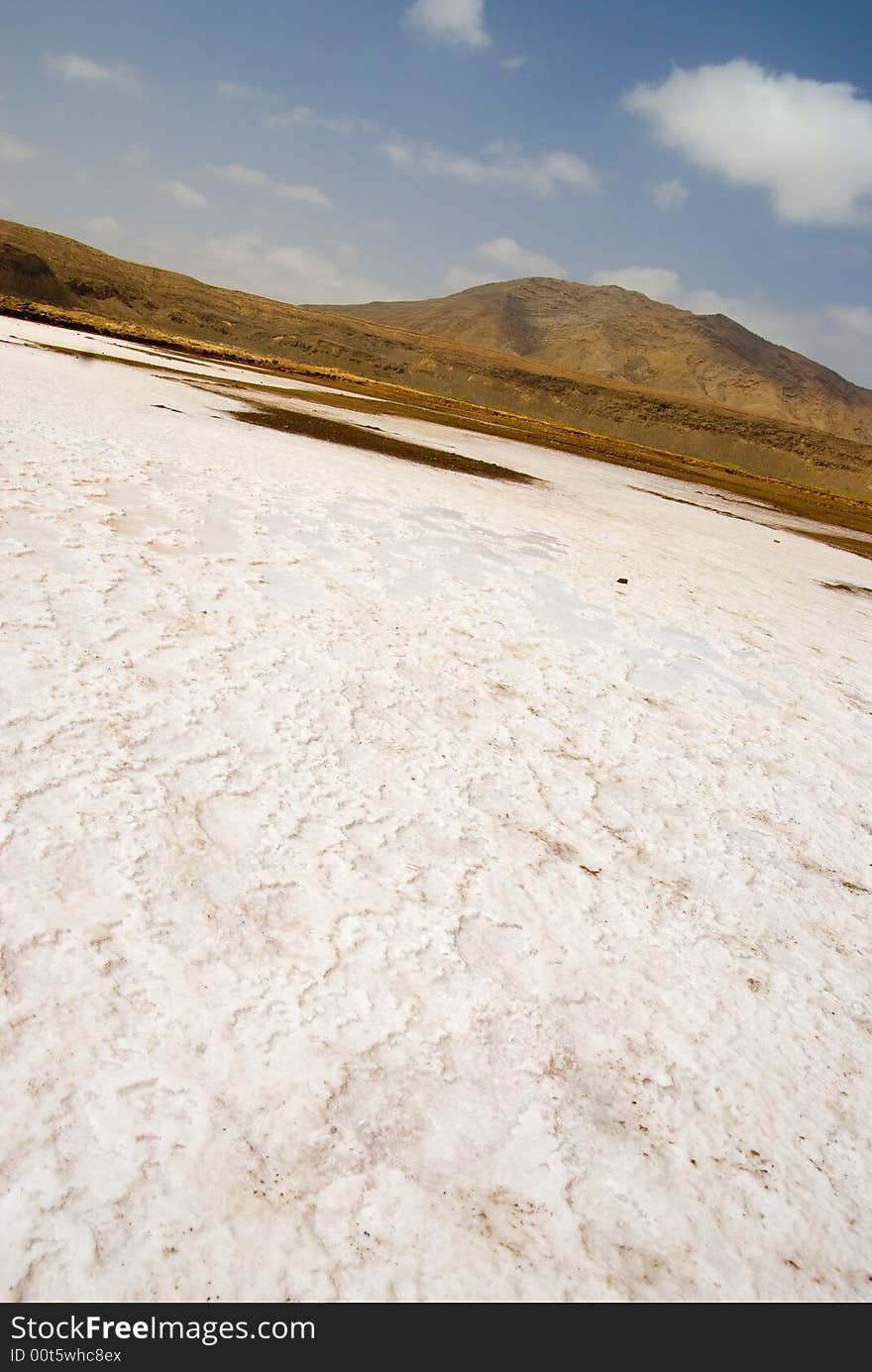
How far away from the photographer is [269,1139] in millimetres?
1634

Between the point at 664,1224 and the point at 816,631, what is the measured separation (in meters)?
6.94

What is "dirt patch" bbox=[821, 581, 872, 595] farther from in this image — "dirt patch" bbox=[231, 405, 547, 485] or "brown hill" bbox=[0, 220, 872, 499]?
"brown hill" bbox=[0, 220, 872, 499]

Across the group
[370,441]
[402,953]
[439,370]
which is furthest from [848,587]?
[439,370]

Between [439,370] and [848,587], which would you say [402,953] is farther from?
[439,370]

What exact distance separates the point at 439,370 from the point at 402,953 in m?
119

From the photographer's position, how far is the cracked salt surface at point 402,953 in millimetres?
1538

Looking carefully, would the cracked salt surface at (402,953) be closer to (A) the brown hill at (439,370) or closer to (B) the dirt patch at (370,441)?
(B) the dirt patch at (370,441)

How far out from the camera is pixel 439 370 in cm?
11050

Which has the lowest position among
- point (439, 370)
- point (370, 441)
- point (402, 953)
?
point (402, 953)

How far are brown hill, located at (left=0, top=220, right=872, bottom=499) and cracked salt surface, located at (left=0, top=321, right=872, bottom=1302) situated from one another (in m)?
96.6

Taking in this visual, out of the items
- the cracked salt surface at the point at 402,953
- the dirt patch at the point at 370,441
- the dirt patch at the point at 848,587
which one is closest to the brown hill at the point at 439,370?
the dirt patch at the point at 370,441

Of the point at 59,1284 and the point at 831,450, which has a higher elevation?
the point at 831,450
